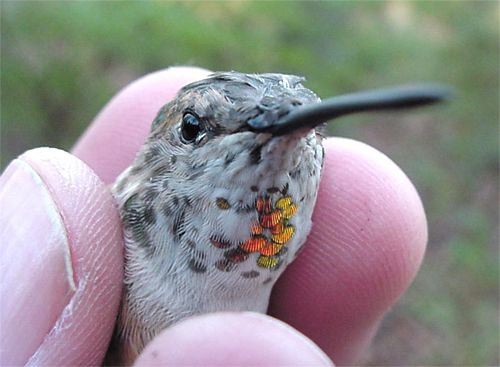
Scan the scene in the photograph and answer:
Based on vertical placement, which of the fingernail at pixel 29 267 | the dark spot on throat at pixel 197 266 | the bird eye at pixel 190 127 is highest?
the bird eye at pixel 190 127

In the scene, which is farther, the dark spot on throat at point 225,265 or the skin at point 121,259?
the dark spot on throat at point 225,265

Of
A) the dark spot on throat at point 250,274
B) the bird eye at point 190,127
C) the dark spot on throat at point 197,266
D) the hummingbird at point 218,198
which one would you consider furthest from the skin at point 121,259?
the bird eye at point 190,127

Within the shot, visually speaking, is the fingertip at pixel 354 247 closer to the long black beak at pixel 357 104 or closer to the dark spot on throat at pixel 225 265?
the dark spot on throat at pixel 225 265

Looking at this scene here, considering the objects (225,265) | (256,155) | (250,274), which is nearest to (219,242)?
(225,265)

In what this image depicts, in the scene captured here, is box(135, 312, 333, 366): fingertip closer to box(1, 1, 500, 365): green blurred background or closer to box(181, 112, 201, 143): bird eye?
box(181, 112, 201, 143): bird eye

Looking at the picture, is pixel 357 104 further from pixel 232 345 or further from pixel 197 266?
pixel 197 266

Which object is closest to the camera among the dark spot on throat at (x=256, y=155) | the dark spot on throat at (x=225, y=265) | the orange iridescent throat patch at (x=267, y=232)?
the dark spot on throat at (x=256, y=155)

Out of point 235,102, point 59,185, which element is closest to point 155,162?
point 59,185

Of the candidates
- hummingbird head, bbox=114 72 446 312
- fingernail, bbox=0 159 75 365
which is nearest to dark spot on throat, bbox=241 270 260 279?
hummingbird head, bbox=114 72 446 312
